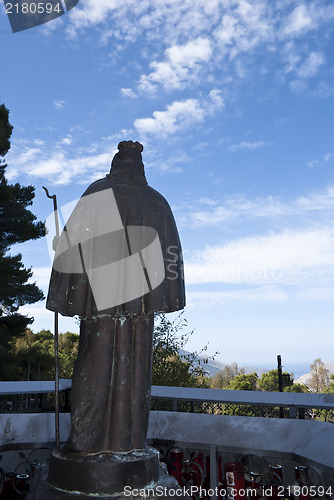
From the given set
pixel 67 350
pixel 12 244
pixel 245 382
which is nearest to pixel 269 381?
pixel 245 382

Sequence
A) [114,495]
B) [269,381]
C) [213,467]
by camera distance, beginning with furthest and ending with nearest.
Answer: [269,381] < [213,467] < [114,495]

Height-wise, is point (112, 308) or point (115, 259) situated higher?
point (115, 259)

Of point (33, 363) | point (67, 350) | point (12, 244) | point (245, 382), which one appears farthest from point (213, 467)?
point (245, 382)

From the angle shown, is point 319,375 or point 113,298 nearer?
point 113,298

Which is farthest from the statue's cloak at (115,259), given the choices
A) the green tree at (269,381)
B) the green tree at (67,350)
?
the green tree at (269,381)

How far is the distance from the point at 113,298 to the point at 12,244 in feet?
48.1

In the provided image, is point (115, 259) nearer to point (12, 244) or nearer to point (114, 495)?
point (114, 495)

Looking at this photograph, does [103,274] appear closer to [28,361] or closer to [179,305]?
[179,305]

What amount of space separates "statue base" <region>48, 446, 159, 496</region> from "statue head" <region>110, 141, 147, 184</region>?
2112 mm

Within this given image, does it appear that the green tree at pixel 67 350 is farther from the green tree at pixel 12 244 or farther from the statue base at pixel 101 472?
the statue base at pixel 101 472

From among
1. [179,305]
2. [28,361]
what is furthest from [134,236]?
[28,361]

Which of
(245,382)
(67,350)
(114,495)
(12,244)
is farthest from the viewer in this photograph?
(245,382)

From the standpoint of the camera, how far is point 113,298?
10.4 feet

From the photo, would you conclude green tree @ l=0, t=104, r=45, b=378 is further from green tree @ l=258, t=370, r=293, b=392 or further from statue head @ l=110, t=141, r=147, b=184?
green tree @ l=258, t=370, r=293, b=392
